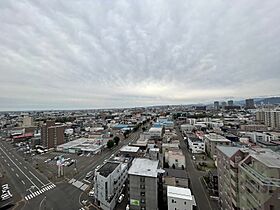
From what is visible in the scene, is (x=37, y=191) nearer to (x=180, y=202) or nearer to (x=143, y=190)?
(x=143, y=190)

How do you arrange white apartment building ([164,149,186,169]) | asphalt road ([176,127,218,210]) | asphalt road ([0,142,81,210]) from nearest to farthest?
asphalt road ([176,127,218,210])
asphalt road ([0,142,81,210])
white apartment building ([164,149,186,169])

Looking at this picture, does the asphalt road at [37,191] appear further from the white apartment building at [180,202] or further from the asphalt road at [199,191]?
the asphalt road at [199,191]

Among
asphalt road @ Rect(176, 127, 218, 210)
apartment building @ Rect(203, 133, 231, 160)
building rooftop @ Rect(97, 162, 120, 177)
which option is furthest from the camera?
apartment building @ Rect(203, 133, 231, 160)

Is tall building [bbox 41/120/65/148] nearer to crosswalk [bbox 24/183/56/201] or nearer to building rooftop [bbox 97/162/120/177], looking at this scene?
crosswalk [bbox 24/183/56/201]

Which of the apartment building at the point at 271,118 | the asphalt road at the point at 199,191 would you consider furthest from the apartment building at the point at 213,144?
the apartment building at the point at 271,118

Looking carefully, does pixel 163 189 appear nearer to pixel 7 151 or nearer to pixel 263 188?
pixel 263 188

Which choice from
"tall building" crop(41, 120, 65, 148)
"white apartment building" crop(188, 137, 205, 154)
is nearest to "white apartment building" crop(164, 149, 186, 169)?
"white apartment building" crop(188, 137, 205, 154)

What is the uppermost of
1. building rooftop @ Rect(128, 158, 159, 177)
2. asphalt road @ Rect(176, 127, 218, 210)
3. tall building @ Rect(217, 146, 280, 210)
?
tall building @ Rect(217, 146, 280, 210)
